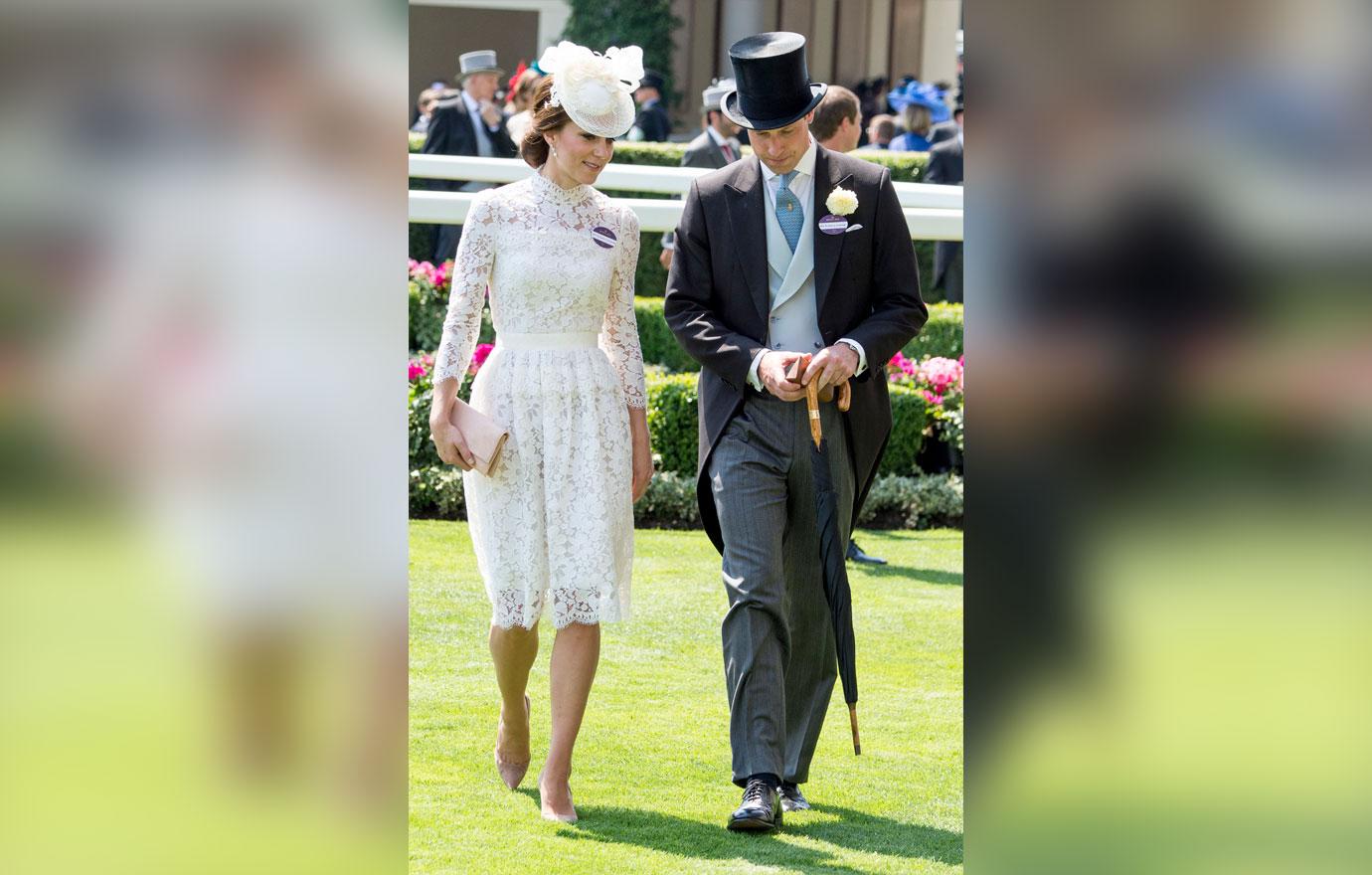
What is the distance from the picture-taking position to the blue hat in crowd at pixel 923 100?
16.1 meters

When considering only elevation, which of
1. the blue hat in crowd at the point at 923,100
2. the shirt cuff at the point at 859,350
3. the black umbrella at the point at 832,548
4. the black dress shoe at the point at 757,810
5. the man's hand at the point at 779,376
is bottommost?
the black dress shoe at the point at 757,810

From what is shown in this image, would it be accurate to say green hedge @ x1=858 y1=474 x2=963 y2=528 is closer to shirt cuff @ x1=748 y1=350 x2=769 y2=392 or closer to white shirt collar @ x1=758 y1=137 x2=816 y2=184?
white shirt collar @ x1=758 y1=137 x2=816 y2=184

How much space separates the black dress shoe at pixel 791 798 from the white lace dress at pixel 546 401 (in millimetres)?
609

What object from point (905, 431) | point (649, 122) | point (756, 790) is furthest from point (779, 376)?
point (649, 122)

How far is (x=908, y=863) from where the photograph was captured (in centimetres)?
404

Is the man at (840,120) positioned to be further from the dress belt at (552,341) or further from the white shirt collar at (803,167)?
the dress belt at (552,341)

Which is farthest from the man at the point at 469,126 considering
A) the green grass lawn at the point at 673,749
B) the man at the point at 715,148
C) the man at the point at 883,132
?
the green grass lawn at the point at 673,749

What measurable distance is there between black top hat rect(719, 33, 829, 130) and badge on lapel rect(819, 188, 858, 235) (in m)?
0.22

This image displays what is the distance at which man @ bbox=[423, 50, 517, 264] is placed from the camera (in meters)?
12.7

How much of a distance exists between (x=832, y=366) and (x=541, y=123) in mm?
957
